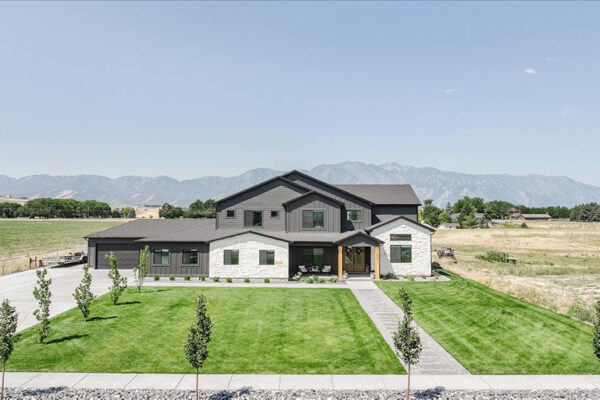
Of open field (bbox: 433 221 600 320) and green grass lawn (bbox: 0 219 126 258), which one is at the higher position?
green grass lawn (bbox: 0 219 126 258)

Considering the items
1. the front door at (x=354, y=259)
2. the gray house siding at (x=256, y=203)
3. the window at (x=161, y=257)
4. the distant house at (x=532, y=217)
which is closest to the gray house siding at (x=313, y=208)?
the gray house siding at (x=256, y=203)

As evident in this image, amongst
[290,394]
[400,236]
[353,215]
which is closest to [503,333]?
[290,394]

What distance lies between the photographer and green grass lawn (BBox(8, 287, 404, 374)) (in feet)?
41.2

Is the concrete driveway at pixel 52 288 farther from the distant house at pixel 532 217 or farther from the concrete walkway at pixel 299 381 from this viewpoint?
the distant house at pixel 532 217

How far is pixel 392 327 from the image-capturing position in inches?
671

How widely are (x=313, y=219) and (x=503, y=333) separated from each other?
1891 centimetres

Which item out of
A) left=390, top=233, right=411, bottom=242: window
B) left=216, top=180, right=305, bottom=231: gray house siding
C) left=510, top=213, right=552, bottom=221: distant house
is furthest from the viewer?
left=510, top=213, right=552, bottom=221: distant house

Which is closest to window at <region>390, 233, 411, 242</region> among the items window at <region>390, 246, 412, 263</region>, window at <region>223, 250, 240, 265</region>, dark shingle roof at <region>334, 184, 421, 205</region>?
window at <region>390, 246, 412, 263</region>

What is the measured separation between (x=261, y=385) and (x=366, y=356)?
14.7ft

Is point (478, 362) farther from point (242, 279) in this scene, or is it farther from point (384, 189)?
point (384, 189)

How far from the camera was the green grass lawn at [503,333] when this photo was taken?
42.4 ft

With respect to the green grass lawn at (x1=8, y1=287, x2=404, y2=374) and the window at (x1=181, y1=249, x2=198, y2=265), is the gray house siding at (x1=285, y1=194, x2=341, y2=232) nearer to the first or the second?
the window at (x1=181, y1=249, x2=198, y2=265)

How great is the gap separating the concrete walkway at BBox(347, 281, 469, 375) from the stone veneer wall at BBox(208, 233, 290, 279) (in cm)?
598

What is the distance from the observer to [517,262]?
40750 mm
